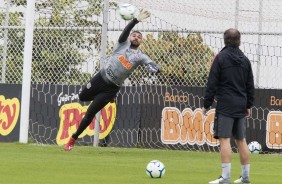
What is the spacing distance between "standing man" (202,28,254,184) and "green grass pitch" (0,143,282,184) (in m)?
0.57

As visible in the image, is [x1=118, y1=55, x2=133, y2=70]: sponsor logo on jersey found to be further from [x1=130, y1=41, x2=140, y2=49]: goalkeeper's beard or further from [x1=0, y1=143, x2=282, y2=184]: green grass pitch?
[x1=0, y1=143, x2=282, y2=184]: green grass pitch

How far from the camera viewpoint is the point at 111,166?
12961 mm

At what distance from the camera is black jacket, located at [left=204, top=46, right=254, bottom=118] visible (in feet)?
33.3

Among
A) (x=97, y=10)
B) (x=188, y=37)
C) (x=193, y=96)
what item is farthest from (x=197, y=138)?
(x=97, y=10)

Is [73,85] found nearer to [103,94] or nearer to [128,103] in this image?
[128,103]

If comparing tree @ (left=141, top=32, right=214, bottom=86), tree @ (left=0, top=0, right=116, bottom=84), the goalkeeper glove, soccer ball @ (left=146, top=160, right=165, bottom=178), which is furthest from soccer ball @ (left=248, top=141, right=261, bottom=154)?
soccer ball @ (left=146, top=160, right=165, bottom=178)

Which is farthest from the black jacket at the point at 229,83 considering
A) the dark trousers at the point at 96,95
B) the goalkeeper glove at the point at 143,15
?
the dark trousers at the point at 96,95

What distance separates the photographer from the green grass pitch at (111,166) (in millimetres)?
10555

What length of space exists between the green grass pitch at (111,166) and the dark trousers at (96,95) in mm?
612

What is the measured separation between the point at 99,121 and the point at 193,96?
7.12ft

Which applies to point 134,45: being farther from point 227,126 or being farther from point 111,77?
point 227,126

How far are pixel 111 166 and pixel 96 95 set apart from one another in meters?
3.26

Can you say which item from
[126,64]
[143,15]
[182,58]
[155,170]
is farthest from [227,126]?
[182,58]

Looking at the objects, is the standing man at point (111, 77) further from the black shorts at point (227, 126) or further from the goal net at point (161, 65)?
the black shorts at point (227, 126)
